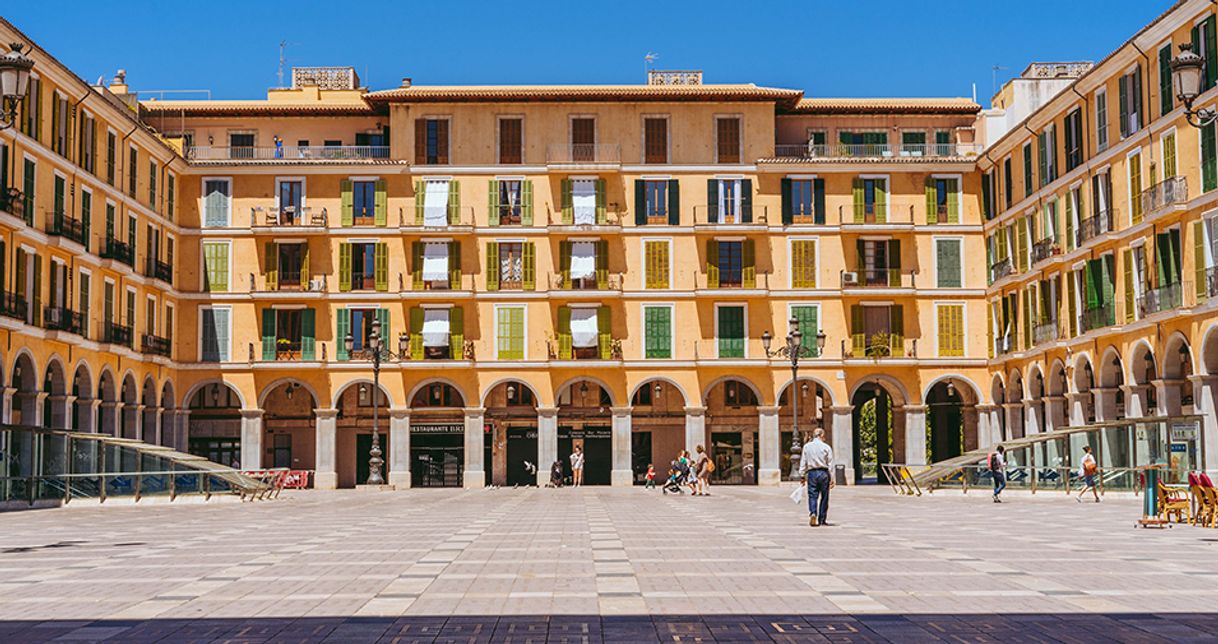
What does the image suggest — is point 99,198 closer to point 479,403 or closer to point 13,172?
point 13,172

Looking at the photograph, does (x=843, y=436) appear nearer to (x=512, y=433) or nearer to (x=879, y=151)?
(x=879, y=151)

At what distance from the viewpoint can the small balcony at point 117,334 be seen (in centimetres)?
5225

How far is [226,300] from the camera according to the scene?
61625mm

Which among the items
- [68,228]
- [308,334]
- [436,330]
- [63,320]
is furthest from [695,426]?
[68,228]

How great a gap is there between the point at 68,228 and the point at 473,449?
20034 millimetres

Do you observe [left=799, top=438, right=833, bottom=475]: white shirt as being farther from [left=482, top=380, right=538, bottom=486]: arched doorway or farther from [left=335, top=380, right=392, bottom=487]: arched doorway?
[left=335, top=380, right=392, bottom=487]: arched doorway

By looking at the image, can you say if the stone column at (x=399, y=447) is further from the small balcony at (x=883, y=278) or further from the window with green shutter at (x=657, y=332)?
the small balcony at (x=883, y=278)

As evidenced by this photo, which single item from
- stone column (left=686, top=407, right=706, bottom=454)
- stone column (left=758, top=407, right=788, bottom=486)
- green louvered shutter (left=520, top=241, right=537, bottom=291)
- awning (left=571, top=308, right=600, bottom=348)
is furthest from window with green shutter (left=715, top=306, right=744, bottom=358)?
green louvered shutter (left=520, top=241, right=537, bottom=291)

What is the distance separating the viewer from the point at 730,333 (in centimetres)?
6181

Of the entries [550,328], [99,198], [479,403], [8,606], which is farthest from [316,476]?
[8,606]

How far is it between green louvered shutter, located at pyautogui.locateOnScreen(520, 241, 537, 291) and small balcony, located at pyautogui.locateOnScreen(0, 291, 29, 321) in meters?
22.3

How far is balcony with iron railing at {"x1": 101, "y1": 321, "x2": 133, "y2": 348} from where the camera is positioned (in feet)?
171

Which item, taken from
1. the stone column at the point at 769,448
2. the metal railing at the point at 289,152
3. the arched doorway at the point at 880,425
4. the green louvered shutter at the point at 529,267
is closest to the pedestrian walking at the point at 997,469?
the arched doorway at the point at 880,425

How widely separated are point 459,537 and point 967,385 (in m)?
44.9
